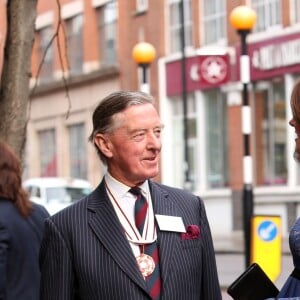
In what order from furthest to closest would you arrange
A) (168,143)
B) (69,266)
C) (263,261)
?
(168,143) < (263,261) < (69,266)

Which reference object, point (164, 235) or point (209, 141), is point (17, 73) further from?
point (209, 141)

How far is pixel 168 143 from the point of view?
31.9 m

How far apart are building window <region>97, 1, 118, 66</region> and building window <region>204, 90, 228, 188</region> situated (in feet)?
21.2

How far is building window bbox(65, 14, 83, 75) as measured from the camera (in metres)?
37.9

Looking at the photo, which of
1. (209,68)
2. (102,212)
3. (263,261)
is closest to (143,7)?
(209,68)

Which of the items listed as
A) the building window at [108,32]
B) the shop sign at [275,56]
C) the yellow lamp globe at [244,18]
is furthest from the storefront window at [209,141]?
the yellow lamp globe at [244,18]

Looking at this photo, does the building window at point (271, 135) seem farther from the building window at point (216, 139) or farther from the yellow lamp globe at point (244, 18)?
the yellow lamp globe at point (244, 18)

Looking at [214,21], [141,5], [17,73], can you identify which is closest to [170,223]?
[17,73]

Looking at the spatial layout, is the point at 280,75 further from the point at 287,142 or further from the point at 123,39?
the point at 123,39

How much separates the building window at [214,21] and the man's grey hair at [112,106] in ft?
83.1

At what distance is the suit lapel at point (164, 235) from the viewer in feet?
12.1

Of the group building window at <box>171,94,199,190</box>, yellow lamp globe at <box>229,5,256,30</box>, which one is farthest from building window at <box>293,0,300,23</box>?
yellow lamp globe at <box>229,5,256,30</box>

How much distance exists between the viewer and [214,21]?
1170 inches

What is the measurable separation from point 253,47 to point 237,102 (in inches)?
60.0
